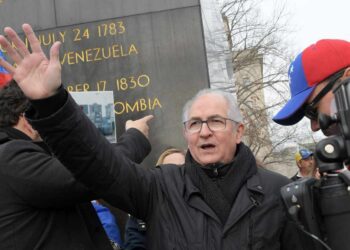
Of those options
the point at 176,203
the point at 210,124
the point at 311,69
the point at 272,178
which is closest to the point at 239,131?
the point at 210,124

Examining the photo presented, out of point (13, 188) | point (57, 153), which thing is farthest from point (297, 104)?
point (13, 188)

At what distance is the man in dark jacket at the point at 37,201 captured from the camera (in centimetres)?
187

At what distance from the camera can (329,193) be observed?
1.24m

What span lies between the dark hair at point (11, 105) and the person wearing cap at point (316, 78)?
114cm

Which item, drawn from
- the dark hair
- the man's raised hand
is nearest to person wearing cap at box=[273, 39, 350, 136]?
the man's raised hand

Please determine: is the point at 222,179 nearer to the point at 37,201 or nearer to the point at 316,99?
the point at 316,99

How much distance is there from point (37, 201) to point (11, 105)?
52 centimetres

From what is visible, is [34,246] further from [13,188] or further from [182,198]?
[182,198]

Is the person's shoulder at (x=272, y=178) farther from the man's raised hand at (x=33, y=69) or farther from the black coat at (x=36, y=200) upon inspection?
the man's raised hand at (x=33, y=69)

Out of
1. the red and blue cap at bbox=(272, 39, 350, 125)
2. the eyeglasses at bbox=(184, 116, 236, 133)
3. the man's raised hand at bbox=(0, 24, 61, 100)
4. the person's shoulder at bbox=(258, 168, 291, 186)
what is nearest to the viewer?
the man's raised hand at bbox=(0, 24, 61, 100)

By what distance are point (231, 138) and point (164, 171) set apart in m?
0.34

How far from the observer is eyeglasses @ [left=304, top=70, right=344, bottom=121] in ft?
5.40

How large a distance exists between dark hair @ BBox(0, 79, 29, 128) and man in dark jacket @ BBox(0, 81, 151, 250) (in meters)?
0.11

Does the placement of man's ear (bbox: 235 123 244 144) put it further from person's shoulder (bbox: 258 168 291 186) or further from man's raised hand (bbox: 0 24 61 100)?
man's raised hand (bbox: 0 24 61 100)
